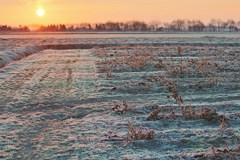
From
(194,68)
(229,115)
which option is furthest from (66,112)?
(194,68)

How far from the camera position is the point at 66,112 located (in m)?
13.7

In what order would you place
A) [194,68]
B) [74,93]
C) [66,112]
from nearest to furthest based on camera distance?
[66,112], [74,93], [194,68]

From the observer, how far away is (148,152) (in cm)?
957

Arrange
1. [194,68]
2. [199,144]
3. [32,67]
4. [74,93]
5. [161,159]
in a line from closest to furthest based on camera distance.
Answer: [161,159] → [199,144] → [74,93] → [194,68] → [32,67]

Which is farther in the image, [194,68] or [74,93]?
[194,68]

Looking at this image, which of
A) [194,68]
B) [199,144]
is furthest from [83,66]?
[199,144]

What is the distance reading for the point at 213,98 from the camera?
15.4m

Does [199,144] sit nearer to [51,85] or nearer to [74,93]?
[74,93]

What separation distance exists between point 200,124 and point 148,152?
2.57 m

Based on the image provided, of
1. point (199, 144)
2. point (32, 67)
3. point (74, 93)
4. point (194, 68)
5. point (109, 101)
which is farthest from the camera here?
point (32, 67)

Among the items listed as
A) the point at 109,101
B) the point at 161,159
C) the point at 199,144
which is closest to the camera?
the point at 161,159

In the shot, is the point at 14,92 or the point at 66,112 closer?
the point at 66,112

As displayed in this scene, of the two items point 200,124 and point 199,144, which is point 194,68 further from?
point 199,144

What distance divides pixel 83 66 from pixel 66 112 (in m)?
13.2
